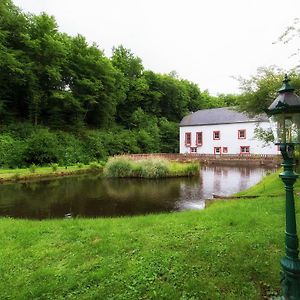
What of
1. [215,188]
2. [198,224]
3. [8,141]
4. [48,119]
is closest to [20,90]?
[48,119]

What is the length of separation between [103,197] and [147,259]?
309 inches

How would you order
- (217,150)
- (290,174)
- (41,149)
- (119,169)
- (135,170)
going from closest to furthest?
1. (290,174)
2. (135,170)
3. (119,169)
4. (41,149)
5. (217,150)

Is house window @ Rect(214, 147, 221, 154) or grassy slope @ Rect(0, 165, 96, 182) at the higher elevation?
house window @ Rect(214, 147, 221, 154)

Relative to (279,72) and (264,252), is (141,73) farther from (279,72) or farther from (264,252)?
(264,252)

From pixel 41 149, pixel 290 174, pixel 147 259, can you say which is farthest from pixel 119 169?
pixel 290 174

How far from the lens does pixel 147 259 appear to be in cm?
392

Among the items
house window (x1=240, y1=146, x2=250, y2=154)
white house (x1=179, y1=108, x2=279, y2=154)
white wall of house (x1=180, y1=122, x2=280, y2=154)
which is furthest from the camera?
house window (x1=240, y1=146, x2=250, y2=154)

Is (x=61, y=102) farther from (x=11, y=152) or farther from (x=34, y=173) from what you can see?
(x=34, y=173)

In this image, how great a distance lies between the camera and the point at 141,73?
1652 inches

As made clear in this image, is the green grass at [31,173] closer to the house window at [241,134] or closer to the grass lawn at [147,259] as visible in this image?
the grass lawn at [147,259]

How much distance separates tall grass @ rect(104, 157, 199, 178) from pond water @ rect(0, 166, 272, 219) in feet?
4.23

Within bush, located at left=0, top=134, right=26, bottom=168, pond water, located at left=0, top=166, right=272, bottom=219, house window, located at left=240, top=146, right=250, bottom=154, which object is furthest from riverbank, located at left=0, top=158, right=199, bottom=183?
house window, located at left=240, top=146, right=250, bottom=154

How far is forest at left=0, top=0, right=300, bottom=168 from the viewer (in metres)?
22.3

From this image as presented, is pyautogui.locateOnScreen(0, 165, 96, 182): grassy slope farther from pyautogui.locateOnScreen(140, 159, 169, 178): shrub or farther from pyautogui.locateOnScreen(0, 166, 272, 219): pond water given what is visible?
pyautogui.locateOnScreen(140, 159, 169, 178): shrub
